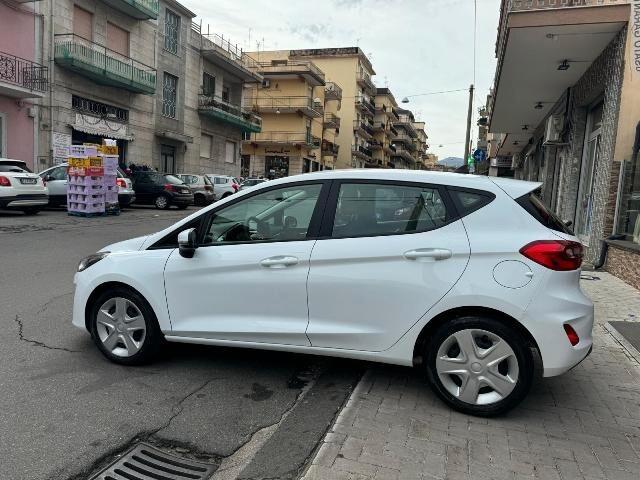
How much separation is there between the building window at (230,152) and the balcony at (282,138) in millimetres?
8894

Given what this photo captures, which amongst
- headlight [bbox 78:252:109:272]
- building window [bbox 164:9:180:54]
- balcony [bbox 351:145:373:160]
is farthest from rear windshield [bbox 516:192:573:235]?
balcony [bbox 351:145:373:160]

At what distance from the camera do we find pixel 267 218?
3.82 m

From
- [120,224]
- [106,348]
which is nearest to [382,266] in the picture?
[106,348]

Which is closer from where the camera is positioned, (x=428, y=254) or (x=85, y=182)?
(x=428, y=254)

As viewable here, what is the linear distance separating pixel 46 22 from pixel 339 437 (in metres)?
23.9

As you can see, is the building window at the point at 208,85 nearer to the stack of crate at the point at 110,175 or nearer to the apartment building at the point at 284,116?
the apartment building at the point at 284,116

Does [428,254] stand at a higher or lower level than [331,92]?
lower

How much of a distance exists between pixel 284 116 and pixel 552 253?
150ft

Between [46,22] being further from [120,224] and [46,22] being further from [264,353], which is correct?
[264,353]

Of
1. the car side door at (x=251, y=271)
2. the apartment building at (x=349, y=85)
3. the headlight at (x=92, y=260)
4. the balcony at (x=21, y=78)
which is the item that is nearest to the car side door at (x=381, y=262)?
the car side door at (x=251, y=271)

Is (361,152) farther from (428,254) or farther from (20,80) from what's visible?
(428,254)

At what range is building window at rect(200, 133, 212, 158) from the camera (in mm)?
33938

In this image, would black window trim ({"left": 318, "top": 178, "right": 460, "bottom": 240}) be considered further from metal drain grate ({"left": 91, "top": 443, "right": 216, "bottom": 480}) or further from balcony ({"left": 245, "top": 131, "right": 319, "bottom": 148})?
balcony ({"left": 245, "top": 131, "right": 319, "bottom": 148})

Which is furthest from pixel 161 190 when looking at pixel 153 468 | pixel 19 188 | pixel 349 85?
pixel 349 85
